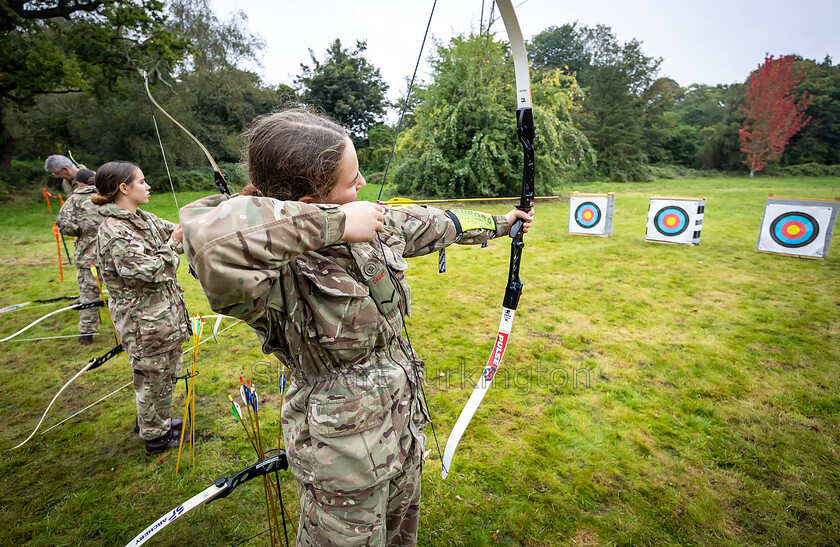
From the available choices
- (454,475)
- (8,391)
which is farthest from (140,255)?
(8,391)

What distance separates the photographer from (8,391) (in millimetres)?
2799

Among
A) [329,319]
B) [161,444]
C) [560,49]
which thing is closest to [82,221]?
[161,444]

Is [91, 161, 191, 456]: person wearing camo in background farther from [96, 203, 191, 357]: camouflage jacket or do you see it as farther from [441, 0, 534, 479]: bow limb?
[441, 0, 534, 479]: bow limb

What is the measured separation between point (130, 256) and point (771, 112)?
3077cm

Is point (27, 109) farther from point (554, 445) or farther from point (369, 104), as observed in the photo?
point (554, 445)

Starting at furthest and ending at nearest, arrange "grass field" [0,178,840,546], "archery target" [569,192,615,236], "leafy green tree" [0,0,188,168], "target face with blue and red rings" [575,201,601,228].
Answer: "leafy green tree" [0,0,188,168] → "target face with blue and red rings" [575,201,601,228] → "archery target" [569,192,615,236] → "grass field" [0,178,840,546]

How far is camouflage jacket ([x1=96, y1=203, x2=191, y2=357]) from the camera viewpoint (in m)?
1.82

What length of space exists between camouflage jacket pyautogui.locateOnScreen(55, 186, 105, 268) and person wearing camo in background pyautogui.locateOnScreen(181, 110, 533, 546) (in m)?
3.49

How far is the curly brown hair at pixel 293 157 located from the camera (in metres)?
0.86

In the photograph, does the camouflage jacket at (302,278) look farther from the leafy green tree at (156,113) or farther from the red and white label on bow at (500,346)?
the leafy green tree at (156,113)

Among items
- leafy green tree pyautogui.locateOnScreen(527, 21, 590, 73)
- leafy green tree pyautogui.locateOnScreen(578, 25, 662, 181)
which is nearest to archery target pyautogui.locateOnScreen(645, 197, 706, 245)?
leafy green tree pyautogui.locateOnScreen(578, 25, 662, 181)

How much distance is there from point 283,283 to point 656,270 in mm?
5767

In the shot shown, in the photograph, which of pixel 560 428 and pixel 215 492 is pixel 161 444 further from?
pixel 560 428

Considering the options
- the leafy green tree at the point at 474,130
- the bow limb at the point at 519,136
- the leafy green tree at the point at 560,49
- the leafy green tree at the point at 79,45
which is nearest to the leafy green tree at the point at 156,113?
the leafy green tree at the point at 79,45
